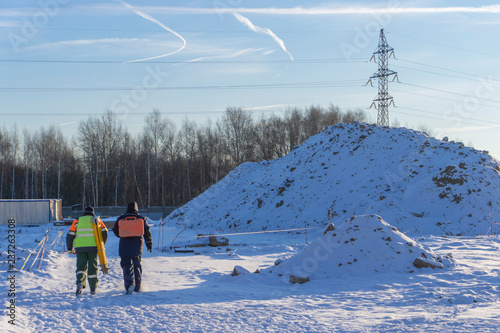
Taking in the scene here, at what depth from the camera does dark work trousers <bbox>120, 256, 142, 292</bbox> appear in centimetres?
882

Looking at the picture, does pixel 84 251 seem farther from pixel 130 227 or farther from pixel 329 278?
pixel 329 278

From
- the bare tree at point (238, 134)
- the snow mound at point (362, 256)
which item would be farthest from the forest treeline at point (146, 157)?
the snow mound at point (362, 256)

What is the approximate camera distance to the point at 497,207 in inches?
963

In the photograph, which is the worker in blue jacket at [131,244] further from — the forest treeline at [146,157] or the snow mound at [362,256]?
the forest treeline at [146,157]

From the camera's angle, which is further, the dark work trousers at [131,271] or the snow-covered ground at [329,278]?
the dark work trousers at [131,271]

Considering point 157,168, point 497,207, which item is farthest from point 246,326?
point 157,168

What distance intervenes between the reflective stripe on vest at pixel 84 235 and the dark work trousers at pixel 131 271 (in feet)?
2.35

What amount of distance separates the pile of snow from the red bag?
1573 centimetres

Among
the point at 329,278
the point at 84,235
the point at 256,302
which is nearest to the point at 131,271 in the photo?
the point at 84,235

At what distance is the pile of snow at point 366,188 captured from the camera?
24312mm

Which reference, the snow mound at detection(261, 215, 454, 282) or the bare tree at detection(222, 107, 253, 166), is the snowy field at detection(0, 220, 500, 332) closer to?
the snow mound at detection(261, 215, 454, 282)

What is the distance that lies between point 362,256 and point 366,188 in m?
16.2

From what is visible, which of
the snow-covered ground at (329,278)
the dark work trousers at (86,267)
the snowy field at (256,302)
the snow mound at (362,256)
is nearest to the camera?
the snowy field at (256,302)

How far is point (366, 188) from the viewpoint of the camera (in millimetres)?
27234
